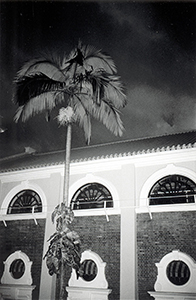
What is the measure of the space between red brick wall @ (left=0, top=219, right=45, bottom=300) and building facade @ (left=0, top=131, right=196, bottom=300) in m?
0.04

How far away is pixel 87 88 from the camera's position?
11711mm

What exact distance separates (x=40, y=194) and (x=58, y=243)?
5.25 metres

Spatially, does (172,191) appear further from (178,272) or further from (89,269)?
(89,269)

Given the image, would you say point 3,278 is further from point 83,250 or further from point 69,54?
point 69,54

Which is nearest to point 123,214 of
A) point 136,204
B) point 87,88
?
point 136,204

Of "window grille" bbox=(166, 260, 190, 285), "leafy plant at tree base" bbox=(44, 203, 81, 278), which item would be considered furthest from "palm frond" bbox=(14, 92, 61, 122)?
"window grille" bbox=(166, 260, 190, 285)

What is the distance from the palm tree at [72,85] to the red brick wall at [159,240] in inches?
155

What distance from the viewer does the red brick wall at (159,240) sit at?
11.9 meters

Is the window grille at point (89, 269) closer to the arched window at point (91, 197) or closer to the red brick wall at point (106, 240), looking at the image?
the red brick wall at point (106, 240)

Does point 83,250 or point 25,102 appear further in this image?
point 83,250

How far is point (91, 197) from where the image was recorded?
1423 centimetres

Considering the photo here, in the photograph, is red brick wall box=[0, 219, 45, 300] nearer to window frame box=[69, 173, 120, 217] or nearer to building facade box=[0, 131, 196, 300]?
building facade box=[0, 131, 196, 300]

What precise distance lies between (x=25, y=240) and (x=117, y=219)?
14.8 ft

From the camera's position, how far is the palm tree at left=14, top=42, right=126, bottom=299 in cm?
1159
